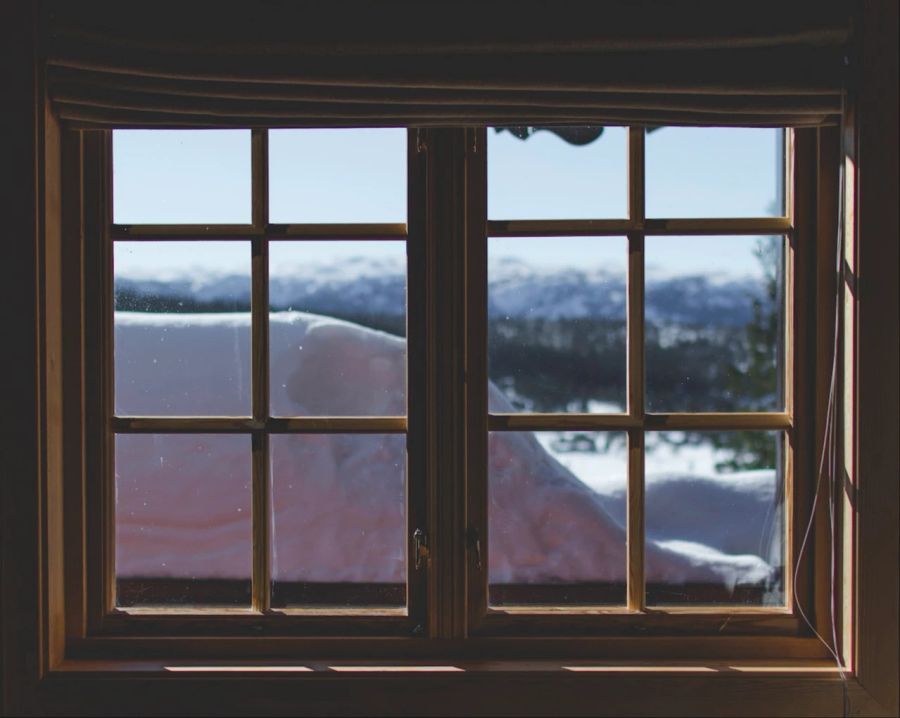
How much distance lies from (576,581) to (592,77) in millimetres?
953

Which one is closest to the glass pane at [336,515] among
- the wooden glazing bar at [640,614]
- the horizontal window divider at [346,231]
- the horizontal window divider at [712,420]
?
the wooden glazing bar at [640,614]

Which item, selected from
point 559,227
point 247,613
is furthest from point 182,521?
point 559,227

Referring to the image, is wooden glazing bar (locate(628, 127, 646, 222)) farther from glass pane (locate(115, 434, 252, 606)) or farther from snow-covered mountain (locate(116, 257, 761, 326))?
glass pane (locate(115, 434, 252, 606))

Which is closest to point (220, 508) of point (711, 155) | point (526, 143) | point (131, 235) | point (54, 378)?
point (54, 378)

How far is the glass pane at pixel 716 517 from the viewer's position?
1.51 meters

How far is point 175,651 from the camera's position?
148 centimetres

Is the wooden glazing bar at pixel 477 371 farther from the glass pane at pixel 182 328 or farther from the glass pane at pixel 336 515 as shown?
the glass pane at pixel 182 328

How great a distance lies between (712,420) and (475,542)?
52 centimetres

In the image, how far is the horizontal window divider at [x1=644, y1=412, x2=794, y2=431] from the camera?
1.49 metres

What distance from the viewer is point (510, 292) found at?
1503 millimetres

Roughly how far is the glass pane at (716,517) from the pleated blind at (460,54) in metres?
0.64

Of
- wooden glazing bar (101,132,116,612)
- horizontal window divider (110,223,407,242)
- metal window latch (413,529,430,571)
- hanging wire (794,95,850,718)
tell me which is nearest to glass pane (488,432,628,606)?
metal window latch (413,529,430,571)

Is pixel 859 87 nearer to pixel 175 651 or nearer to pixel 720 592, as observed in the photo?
pixel 720 592

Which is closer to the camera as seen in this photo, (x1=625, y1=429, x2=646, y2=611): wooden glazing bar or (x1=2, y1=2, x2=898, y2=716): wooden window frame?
→ (x1=2, y1=2, x2=898, y2=716): wooden window frame
